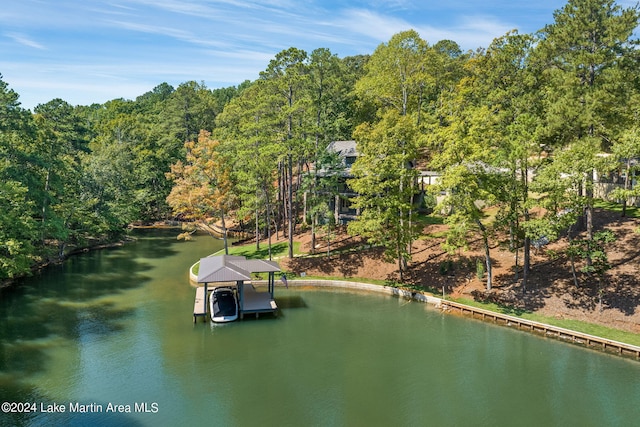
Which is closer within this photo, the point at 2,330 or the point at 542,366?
the point at 542,366

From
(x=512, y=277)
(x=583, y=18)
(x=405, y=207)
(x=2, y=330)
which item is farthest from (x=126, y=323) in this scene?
(x=583, y=18)

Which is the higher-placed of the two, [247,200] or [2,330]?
[247,200]

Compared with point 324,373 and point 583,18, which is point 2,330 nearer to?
point 324,373

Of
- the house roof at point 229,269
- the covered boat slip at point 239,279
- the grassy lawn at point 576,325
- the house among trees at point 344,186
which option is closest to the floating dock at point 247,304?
the covered boat slip at point 239,279

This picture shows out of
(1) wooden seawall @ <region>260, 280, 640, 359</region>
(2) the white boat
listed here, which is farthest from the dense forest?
(2) the white boat

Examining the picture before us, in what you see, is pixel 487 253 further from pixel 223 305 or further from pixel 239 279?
pixel 223 305

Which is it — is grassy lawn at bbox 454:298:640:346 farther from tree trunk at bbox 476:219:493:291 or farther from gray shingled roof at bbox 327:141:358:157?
gray shingled roof at bbox 327:141:358:157

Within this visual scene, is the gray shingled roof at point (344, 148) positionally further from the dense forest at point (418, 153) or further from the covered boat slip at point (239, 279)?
the covered boat slip at point (239, 279)
